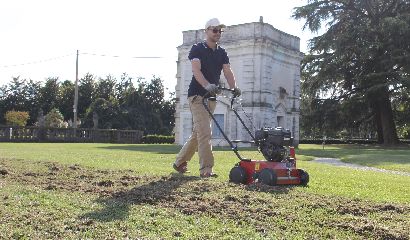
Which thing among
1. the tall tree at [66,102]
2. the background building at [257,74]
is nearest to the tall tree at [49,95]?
the tall tree at [66,102]

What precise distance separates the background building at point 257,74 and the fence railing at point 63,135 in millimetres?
9276

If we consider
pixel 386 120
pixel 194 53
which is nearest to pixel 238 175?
pixel 194 53

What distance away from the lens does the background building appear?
34.9 metres

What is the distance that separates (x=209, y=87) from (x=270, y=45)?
2841cm

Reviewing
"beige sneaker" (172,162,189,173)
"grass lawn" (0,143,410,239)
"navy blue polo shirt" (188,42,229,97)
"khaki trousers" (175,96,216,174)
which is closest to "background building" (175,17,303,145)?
"beige sneaker" (172,162,189,173)

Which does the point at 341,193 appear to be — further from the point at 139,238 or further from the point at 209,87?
the point at 139,238

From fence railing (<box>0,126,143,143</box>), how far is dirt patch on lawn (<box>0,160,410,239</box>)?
108 feet

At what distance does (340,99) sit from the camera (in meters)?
40.3

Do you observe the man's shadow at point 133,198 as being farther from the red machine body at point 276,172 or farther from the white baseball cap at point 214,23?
the white baseball cap at point 214,23

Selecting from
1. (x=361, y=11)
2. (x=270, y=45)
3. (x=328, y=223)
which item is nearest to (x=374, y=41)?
(x=361, y=11)

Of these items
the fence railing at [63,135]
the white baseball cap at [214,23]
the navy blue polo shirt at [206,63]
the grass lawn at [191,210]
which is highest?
the white baseball cap at [214,23]

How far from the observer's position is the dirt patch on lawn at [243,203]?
4.37 metres

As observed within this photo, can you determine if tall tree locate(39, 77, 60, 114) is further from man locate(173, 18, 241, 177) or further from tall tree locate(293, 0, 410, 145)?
man locate(173, 18, 241, 177)

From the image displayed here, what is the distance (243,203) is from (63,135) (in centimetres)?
3816
